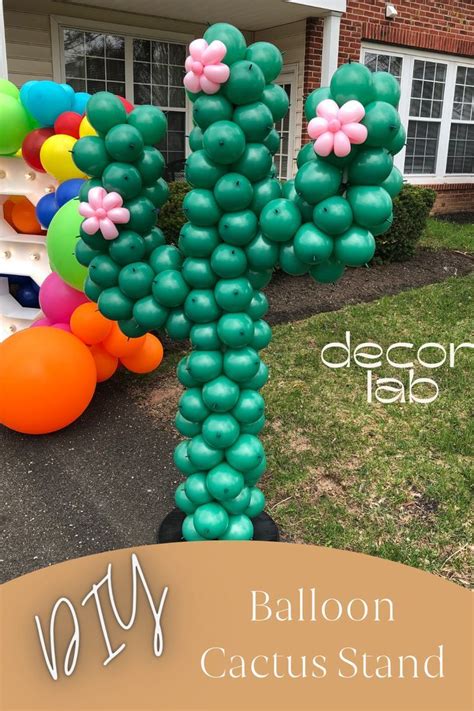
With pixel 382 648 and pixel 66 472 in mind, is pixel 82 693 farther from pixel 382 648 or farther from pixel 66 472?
pixel 66 472

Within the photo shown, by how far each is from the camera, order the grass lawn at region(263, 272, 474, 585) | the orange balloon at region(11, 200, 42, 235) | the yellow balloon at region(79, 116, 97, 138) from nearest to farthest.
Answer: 1. the grass lawn at region(263, 272, 474, 585)
2. the yellow balloon at region(79, 116, 97, 138)
3. the orange balloon at region(11, 200, 42, 235)

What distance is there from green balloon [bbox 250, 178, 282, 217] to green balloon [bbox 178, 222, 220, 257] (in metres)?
0.19

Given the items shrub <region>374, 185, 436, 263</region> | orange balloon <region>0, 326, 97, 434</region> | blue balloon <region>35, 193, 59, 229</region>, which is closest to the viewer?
orange balloon <region>0, 326, 97, 434</region>

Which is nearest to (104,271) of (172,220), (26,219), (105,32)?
(26,219)

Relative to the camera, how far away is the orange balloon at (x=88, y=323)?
13.8 ft

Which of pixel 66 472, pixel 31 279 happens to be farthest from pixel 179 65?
pixel 66 472

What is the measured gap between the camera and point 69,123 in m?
4.20

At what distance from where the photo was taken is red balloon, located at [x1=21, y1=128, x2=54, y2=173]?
4348 mm

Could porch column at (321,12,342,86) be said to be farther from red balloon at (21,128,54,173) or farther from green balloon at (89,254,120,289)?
green balloon at (89,254,120,289)

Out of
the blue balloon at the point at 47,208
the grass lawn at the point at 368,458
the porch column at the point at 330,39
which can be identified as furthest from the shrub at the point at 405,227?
the blue balloon at the point at 47,208

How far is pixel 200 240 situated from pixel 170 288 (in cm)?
24

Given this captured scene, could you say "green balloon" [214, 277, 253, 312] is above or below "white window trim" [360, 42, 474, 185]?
below

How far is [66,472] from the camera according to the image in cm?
389

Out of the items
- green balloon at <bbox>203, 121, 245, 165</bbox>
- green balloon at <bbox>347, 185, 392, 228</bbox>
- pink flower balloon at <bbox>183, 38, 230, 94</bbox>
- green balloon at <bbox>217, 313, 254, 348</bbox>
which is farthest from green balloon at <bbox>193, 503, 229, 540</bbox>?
pink flower balloon at <bbox>183, 38, 230, 94</bbox>
